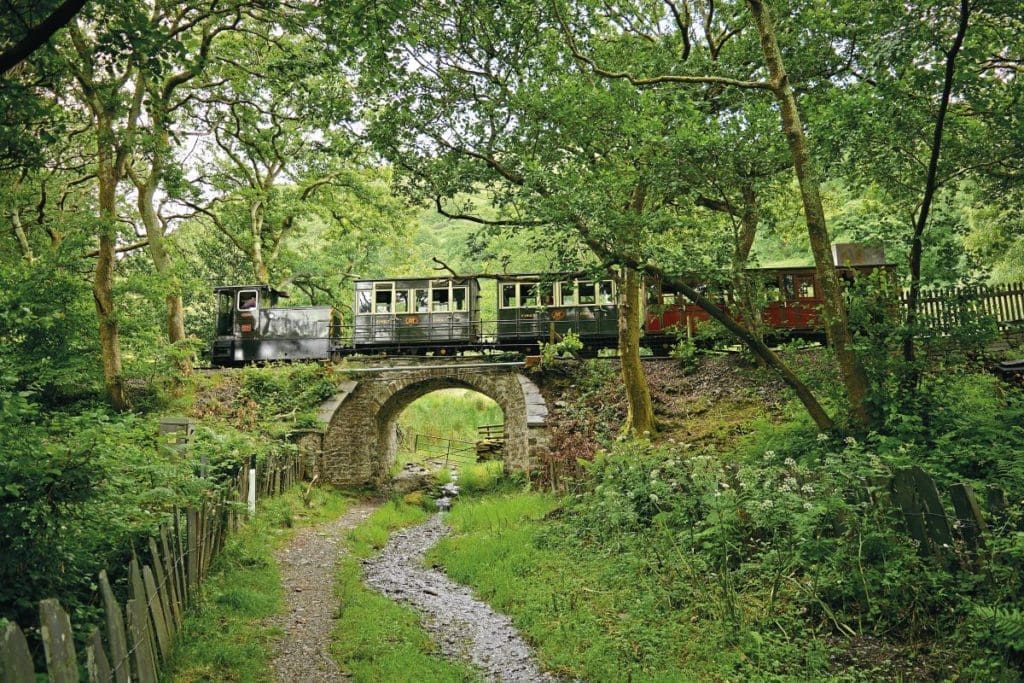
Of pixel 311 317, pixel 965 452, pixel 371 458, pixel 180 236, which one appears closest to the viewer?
pixel 965 452

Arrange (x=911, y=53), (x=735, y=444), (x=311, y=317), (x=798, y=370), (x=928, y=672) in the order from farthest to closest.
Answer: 1. (x=311, y=317)
2. (x=735, y=444)
3. (x=798, y=370)
4. (x=911, y=53)
5. (x=928, y=672)

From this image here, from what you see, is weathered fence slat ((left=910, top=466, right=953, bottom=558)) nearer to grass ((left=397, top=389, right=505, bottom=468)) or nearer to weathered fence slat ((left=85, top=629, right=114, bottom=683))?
weathered fence slat ((left=85, top=629, right=114, bottom=683))

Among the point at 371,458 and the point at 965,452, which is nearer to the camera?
the point at 965,452

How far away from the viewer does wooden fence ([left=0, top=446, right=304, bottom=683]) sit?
109 inches

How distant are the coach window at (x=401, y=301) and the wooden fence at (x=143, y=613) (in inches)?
517

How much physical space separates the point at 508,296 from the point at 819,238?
1389 centimetres

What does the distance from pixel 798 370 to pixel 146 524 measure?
8.68 metres

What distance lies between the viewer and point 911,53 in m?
7.61

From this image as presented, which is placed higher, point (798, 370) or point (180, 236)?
point (180, 236)

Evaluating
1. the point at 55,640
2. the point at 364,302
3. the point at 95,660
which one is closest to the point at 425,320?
the point at 364,302

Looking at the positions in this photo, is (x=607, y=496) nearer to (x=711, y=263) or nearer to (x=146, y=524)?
(x=711, y=263)

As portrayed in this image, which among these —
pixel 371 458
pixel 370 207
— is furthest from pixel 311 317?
pixel 371 458

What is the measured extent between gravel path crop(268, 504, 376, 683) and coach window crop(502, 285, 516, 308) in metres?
10.6

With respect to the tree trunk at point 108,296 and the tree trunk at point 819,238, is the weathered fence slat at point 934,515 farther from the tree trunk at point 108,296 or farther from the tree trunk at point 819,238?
the tree trunk at point 108,296
